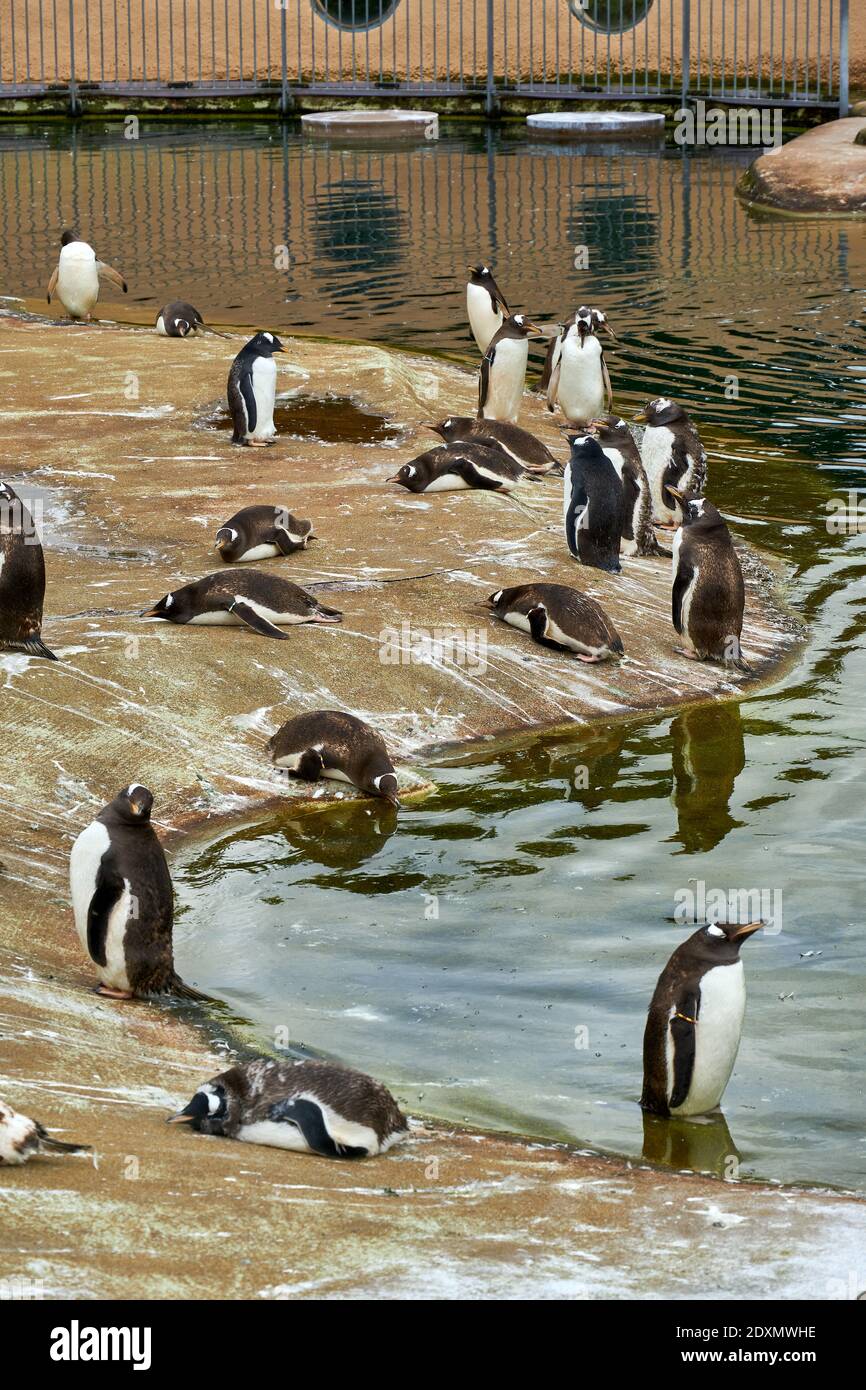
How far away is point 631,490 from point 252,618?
290 centimetres

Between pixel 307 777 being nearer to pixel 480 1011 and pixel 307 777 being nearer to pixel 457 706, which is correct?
pixel 457 706

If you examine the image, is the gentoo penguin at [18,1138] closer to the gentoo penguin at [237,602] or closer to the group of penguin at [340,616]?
the group of penguin at [340,616]

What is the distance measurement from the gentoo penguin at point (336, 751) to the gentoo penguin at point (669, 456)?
4.36 metres

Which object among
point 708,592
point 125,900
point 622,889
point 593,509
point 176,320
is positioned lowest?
point 622,889

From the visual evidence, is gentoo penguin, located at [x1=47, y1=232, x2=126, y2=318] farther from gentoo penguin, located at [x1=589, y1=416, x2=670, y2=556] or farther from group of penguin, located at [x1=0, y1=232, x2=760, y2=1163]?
gentoo penguin, located at [x1=589, y1=416, x2=670, y2=556]

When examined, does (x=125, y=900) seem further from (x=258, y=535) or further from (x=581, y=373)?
(x=581, y=373)

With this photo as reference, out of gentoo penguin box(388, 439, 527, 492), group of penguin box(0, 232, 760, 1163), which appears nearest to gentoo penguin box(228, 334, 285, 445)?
group of penguin box(0, 232, 760, 1163)

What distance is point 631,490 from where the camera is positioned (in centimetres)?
1145

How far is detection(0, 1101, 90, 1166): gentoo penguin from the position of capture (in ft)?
16.2

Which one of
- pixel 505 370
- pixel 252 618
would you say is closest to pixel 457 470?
pixel 505 370

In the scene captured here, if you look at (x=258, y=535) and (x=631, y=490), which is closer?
(x=258, y=535)

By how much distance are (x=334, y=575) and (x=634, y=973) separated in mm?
4008
